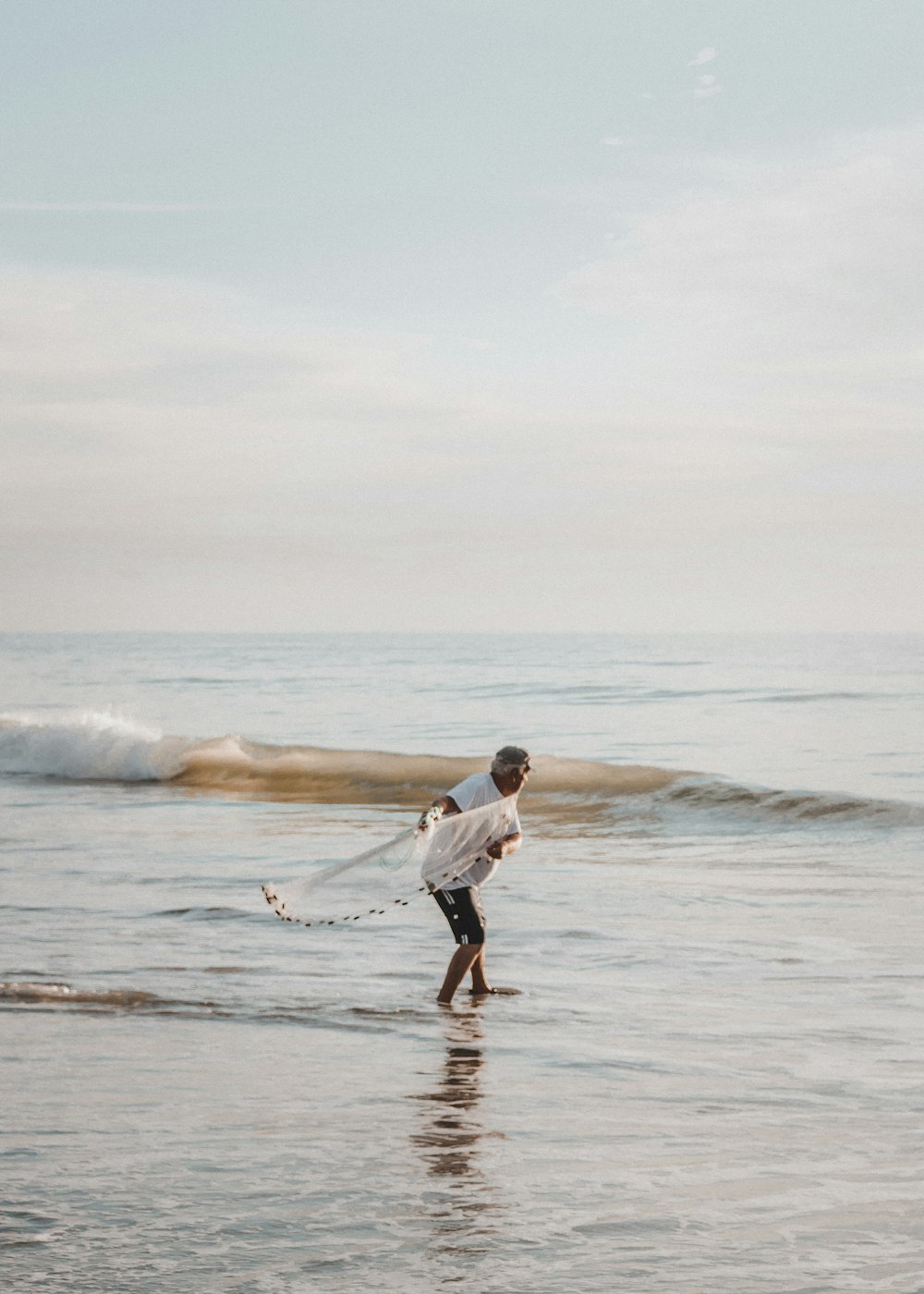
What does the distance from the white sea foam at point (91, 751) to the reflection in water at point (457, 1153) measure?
898 inches

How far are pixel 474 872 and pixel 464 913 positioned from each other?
265 millimetres

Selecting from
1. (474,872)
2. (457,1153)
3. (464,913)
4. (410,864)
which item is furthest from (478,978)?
(457,1153)

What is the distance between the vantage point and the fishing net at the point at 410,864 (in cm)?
880

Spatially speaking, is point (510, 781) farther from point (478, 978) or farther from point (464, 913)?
point (478, 978)

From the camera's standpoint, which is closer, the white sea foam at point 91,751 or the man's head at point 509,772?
the man's head at point 509,772

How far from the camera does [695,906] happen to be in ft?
41.0

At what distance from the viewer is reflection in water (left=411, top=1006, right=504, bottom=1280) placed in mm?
4873

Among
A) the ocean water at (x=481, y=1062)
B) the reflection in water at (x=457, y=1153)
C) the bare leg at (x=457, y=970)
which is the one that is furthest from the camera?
the bare leg at (x=457, y=970)

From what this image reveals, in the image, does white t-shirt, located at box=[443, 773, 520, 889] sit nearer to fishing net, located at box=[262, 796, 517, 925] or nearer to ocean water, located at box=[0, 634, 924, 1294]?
fishing net, located at box=[262, 796, 517, 925]

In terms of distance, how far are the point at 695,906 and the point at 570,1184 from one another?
7.28 m

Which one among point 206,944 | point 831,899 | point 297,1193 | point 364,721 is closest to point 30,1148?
point 297,1193

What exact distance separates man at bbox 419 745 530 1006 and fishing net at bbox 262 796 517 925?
0.18ft

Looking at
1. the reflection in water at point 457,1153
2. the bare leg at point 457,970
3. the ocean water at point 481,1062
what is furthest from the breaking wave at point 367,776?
the reflection in water at point 457,1153

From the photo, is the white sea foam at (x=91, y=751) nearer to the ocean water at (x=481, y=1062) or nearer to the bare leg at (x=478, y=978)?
the ocean water at (x=481, y=1062)
